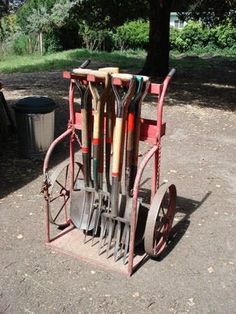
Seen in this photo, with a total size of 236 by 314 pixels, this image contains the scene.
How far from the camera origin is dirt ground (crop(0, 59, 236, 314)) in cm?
374

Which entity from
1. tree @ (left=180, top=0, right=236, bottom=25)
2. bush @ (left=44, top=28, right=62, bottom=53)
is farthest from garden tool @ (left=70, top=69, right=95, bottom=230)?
bush @ (left=44, top=28, right=62, bottom=53)

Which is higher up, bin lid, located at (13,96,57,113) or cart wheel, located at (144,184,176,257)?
bin lid, located at (13,96,57,113)

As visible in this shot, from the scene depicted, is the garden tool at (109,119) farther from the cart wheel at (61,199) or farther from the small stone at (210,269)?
the small stone at (210,269)

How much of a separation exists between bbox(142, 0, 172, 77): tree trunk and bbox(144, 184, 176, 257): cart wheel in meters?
10.0

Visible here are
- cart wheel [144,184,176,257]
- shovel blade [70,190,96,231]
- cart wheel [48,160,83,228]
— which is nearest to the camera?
cart wheel [144,184,176,257]

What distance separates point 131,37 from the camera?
2689 centimetres

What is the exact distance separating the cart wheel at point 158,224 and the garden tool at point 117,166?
0.77ft

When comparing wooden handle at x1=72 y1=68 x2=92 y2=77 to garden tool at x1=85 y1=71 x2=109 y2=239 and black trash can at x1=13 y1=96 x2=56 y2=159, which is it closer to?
garden tool at x1=85 y1=71 x2=109 y2=239

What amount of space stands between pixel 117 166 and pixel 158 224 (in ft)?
2.48

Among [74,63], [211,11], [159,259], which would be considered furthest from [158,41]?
[159,259]

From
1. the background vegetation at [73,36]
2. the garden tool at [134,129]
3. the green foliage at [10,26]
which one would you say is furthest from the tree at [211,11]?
the green foliage at [10,26]

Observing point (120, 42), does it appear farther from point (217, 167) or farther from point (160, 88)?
point (160, 88)

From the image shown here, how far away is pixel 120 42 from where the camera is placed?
26719mm

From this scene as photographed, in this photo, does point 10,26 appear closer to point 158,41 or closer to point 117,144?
point 158,41
